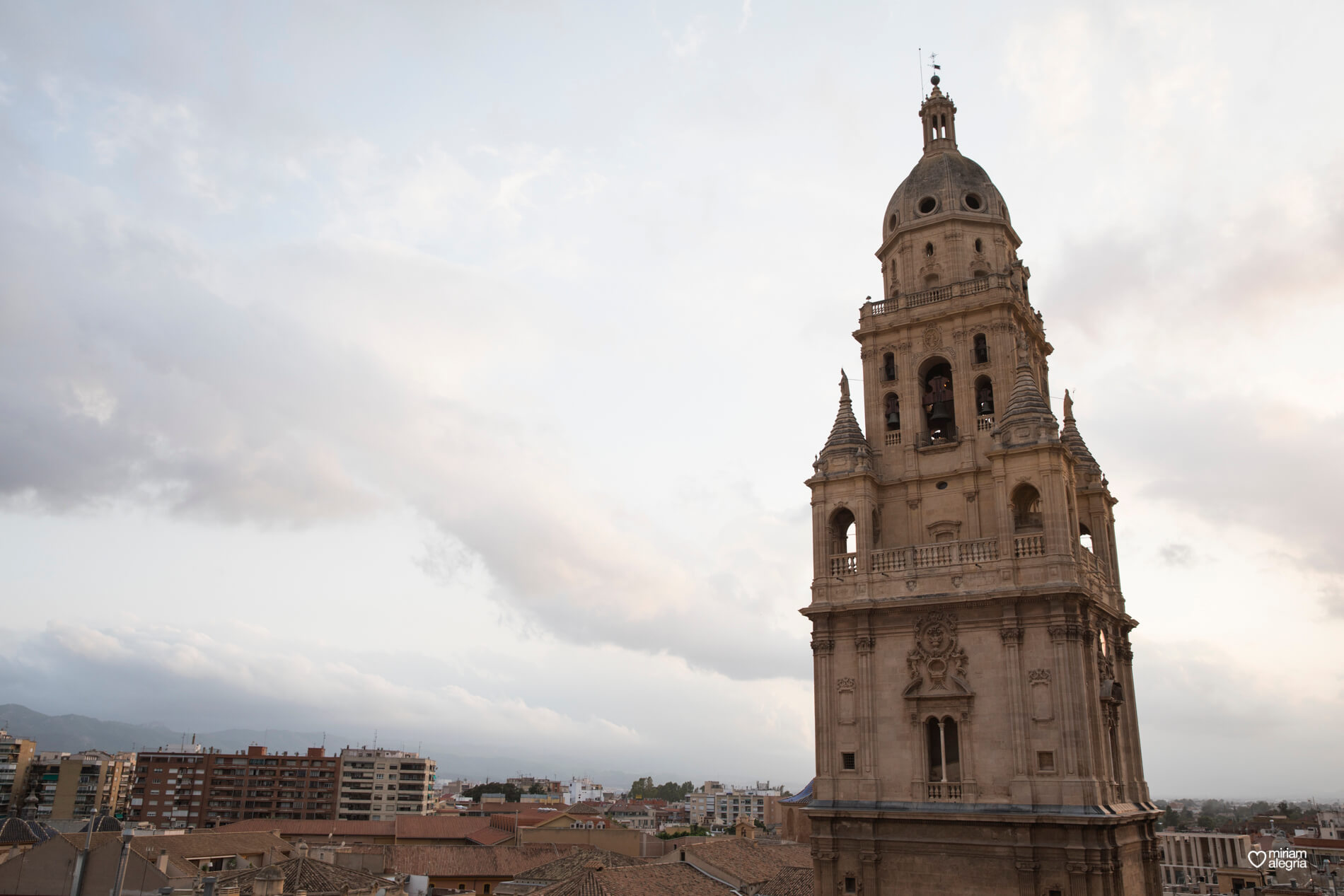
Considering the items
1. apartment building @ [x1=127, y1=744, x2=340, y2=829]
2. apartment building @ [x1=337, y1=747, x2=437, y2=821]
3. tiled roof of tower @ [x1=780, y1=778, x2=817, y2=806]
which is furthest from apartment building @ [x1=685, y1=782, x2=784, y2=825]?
tiled roof of tower @ [x1=780, y1=778, x2=817, y2=806]

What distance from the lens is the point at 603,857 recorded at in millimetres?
63469

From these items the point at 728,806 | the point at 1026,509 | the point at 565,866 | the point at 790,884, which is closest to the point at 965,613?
the point at 1026,509

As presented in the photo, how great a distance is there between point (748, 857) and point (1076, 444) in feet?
→ 138

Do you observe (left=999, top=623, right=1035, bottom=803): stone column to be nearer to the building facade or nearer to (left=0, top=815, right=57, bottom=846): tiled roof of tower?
(left=0, top=815, right=57, bottom=846): tiled roof of tower

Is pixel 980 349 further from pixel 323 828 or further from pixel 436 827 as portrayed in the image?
pixel 323 828

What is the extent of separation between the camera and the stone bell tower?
30531 millimetres

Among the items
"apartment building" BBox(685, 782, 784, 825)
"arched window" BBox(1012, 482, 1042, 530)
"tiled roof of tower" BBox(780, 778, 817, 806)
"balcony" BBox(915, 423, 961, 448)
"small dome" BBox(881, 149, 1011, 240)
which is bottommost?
"apartment building" BBox(685, 782, 784, 825)

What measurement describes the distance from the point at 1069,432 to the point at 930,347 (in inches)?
299

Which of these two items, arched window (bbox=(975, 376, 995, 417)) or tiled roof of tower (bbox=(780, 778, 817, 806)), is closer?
tiled roof of tower (bbox=(780, 778, 817, 806))

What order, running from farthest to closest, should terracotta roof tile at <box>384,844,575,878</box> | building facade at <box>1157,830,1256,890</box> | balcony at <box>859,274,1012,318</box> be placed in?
building facade at <box>1157,830,1256,890</box>, terracotta roof tile at <box>384,844,575,878</box>, balcony at <box>859,274,1012,318</box>

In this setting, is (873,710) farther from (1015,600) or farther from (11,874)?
(11,874)

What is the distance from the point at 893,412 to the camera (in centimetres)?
3981

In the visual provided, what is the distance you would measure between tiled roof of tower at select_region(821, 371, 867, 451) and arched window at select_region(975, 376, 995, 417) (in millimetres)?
4606

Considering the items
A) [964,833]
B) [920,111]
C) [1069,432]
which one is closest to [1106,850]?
[964,833]
